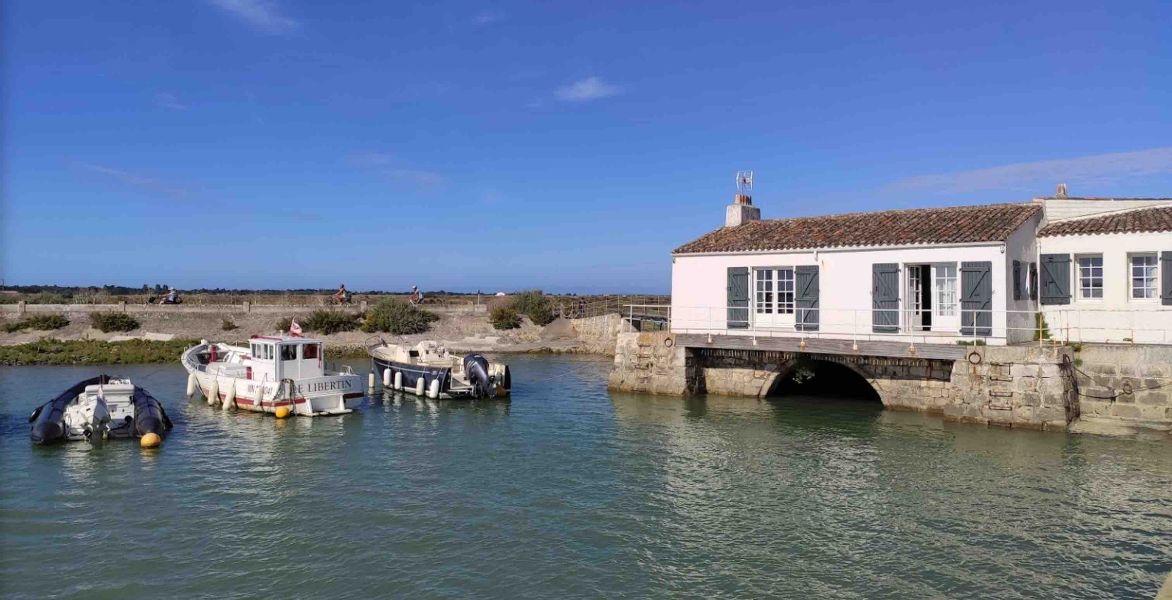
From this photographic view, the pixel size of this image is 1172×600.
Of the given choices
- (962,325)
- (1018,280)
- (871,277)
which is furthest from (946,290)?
(871,277)

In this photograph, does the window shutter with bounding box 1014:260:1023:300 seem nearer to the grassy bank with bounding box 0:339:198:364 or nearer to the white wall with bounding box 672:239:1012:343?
the white wall with bounding box 672:239:1012:343

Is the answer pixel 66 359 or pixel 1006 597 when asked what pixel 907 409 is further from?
pixel 66 359

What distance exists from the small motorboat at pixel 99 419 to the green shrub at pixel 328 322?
77.2ft

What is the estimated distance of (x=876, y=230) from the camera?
75.4ft

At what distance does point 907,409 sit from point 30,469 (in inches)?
851

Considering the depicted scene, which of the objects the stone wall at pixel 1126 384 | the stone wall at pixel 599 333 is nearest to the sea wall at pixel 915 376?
the stone wall at pixel 1126 384

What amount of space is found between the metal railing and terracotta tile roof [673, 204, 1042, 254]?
1.97 meters

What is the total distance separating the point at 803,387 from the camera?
2686 centimetres

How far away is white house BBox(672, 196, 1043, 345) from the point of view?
20234mm

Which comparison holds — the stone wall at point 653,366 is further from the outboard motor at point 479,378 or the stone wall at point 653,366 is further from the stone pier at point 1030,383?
the outboard motor at point 479,378

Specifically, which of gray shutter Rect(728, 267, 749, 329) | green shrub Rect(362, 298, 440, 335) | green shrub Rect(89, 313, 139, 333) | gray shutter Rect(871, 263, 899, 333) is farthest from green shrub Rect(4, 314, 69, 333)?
gray shutter Rect(871, 263, 899, 333)

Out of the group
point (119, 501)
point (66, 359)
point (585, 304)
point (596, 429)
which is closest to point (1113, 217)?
point (596, 429)

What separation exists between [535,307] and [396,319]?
8.79 metres

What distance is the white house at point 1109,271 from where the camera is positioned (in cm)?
1958
